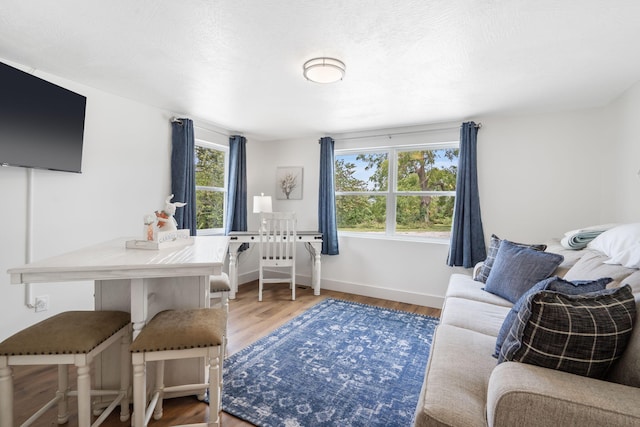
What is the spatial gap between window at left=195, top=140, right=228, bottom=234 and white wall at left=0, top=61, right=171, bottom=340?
538mm

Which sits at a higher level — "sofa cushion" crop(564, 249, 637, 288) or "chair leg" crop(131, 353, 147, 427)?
"sofa cushion" crop(564, 249, 637, 288)

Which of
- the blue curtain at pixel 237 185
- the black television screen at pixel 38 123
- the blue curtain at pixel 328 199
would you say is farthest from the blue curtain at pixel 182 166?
the blue curtain at pixel 328 199

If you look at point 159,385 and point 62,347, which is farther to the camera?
point 159,385

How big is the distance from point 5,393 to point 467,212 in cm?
355

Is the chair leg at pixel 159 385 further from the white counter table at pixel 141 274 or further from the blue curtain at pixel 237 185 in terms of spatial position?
the blue curtain at pixel 237 185

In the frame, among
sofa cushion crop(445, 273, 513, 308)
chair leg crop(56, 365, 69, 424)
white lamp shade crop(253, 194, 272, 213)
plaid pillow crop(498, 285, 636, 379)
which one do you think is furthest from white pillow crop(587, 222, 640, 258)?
white lamp shade crop(253, 194, 272, 213)

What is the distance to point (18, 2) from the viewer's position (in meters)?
1.45

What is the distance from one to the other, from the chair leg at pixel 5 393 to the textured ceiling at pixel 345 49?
1.68 meters

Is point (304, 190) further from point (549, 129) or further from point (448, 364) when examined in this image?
point (448, 364)

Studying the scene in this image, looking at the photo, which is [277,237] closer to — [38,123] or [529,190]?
[38,123]

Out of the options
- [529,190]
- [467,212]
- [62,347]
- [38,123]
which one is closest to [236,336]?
[62,347]

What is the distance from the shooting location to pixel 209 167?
3.90m

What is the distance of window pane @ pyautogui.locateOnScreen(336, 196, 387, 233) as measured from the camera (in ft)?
12.9

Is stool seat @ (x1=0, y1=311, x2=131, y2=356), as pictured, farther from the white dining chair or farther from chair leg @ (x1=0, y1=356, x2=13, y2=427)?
the white dining chair
